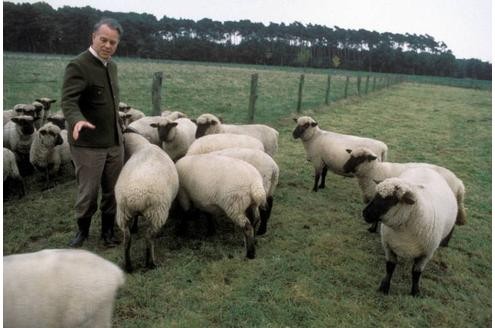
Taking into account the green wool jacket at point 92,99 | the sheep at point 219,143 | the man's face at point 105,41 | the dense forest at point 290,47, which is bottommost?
the sheep at point 219,143

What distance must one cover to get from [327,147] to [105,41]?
456cm

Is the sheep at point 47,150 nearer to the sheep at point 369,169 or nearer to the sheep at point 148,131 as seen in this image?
the sheep at point 148,131

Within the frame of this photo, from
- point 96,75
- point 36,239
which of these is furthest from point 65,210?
point 96,75

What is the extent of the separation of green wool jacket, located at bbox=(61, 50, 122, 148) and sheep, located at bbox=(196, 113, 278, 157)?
115 inches

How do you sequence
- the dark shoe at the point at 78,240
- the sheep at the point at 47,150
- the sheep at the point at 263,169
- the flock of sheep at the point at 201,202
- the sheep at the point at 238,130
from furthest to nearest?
1. the sheep at the point at 238,130
2. the sheep at the point at 47,150
3. the sheep at the point at 263,169
4. the dark shoe at the point at 78,240
5. the flock of sheep at the point at 201,202

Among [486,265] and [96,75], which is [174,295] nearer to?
[96,75]

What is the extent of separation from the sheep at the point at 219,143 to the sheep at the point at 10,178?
2624 mm

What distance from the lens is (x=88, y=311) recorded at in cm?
243

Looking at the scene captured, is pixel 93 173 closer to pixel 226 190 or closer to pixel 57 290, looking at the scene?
pixel 226 190

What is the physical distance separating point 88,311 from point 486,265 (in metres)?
4.64

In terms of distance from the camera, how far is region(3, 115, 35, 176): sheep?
7.43m

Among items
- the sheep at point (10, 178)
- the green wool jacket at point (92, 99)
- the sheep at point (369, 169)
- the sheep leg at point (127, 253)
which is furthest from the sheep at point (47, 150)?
the sheep at point (369, 169)

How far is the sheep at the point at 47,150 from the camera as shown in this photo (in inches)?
275

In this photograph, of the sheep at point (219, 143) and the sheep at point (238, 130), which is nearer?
the sheep at point (219, 143)
